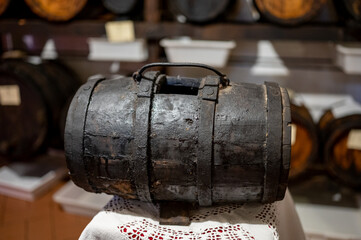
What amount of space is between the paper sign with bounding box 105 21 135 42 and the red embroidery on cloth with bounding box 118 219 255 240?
150 cm

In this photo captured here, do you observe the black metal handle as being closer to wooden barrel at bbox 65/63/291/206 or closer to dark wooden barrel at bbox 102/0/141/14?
wooden barrel at bbox 65/63/291/206

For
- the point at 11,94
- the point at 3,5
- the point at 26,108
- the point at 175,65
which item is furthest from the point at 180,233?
the point at 3,5

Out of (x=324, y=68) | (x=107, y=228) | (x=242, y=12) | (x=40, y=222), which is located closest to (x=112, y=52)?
(x=242, y=12)

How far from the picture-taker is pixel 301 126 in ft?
7.73

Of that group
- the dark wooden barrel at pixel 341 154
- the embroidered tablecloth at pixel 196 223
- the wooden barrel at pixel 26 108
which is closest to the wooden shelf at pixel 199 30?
the wooden barrel at pixel 26 108

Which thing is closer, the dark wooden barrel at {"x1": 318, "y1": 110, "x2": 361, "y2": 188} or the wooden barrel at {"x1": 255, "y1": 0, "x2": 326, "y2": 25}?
the wooden barrel at {"x1": 255, "y1": 0, "x2": 326, "y2": 25}

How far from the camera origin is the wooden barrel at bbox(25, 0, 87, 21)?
253 centimetres

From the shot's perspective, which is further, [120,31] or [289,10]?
[120,31]

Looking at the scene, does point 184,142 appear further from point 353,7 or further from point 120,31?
point 353,7

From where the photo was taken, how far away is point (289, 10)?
2.22 m

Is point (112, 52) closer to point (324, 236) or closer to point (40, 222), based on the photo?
point (40, 222)

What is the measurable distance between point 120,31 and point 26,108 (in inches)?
38.2

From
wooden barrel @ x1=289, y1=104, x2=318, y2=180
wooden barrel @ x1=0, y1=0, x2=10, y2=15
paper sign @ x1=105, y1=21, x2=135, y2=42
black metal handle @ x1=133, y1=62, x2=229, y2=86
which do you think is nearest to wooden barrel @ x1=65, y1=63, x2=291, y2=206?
black metal handle @ x1=133, y1=62, x2=229, y2=86

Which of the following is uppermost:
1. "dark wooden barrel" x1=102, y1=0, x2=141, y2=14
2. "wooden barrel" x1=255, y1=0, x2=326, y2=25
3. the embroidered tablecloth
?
"wooden barrel" x1=255, y1=0, x2=326, y2=25
